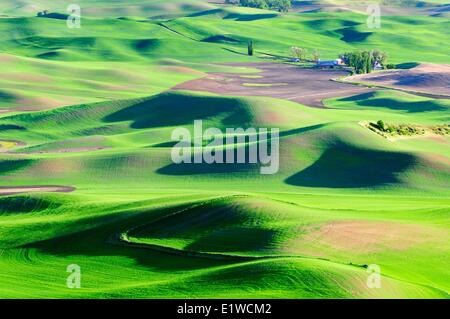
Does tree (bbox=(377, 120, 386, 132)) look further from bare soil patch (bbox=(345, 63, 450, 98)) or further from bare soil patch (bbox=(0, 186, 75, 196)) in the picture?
bare soil patch (bbox=(345, 63, 450, 98))

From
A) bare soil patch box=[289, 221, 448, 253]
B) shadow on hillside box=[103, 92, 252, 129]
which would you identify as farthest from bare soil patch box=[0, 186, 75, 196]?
shadow on hillside box=[103, 92, 252, 129]

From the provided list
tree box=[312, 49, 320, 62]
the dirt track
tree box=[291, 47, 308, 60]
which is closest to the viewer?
the dirt track

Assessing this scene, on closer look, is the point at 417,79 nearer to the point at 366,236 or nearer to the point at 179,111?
the point at 179,111

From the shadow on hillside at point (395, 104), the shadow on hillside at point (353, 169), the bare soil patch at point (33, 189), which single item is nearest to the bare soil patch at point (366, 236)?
the shadow on hillside at point (353, 169)

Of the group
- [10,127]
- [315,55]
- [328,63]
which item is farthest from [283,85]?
[10,127]

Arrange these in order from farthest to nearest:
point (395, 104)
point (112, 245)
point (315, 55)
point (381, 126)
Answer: point (315, 55)
point (395, 104)
point (381, 126)
point (112, 245)

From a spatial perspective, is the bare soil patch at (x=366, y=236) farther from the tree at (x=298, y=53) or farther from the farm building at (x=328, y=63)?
the tree at (x=298, y=53)
